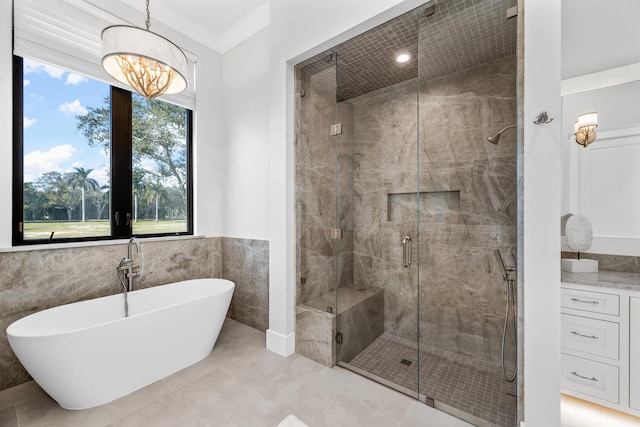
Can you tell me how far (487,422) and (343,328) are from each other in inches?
44.2

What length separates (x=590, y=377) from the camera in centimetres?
191

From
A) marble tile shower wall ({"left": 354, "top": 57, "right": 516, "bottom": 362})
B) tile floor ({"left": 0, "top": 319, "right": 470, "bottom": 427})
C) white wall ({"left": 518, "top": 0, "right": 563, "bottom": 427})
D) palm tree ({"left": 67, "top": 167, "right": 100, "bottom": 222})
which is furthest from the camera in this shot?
palm tree ({"left": 67, "top": 167, "right": 100, "bottom": 222})

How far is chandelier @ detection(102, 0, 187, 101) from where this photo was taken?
152 centimetres

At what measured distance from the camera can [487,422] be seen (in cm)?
163

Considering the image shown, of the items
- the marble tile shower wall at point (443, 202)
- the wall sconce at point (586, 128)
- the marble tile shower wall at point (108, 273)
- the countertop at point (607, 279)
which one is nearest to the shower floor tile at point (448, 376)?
the marble tile shower wall at point (443, 202)

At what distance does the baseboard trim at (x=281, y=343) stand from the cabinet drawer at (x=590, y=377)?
6.97 feet

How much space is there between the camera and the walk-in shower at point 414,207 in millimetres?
1933

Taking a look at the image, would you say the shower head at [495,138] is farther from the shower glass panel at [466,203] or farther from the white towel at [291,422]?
the white towel at [291,422]

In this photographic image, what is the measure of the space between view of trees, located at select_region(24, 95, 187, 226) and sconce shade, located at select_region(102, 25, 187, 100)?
1108 mm

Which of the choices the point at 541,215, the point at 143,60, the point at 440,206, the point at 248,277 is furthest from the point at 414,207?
the point at 143,60

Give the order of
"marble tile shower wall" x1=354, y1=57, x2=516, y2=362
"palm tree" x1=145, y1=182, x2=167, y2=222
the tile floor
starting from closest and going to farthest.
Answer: the tile floor
"marble tile shower wall" x1=354, y1=57, x2=516, y2=362
"palm tree" x1=145, y1=182, x2=167, y2=222

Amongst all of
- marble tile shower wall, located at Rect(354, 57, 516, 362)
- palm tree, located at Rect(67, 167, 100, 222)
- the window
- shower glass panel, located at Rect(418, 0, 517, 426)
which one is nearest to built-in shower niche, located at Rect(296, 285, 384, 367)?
marble tile shower wall, located at Rect(354, 57, 516, 362)

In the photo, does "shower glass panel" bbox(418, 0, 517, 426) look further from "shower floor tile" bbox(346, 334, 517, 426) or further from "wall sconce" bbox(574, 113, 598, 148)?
"wall sconce" bbox(574, 113, 598, 148)

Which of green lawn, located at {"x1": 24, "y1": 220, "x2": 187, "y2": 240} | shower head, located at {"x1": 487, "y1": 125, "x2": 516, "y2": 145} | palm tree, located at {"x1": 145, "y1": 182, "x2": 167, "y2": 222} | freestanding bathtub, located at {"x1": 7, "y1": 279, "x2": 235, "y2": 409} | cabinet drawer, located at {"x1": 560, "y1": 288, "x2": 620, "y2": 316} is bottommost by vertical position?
freestanding bathtub, located at {"x1": 7, "y1": 279, "x2": 235, "y2": 409}
